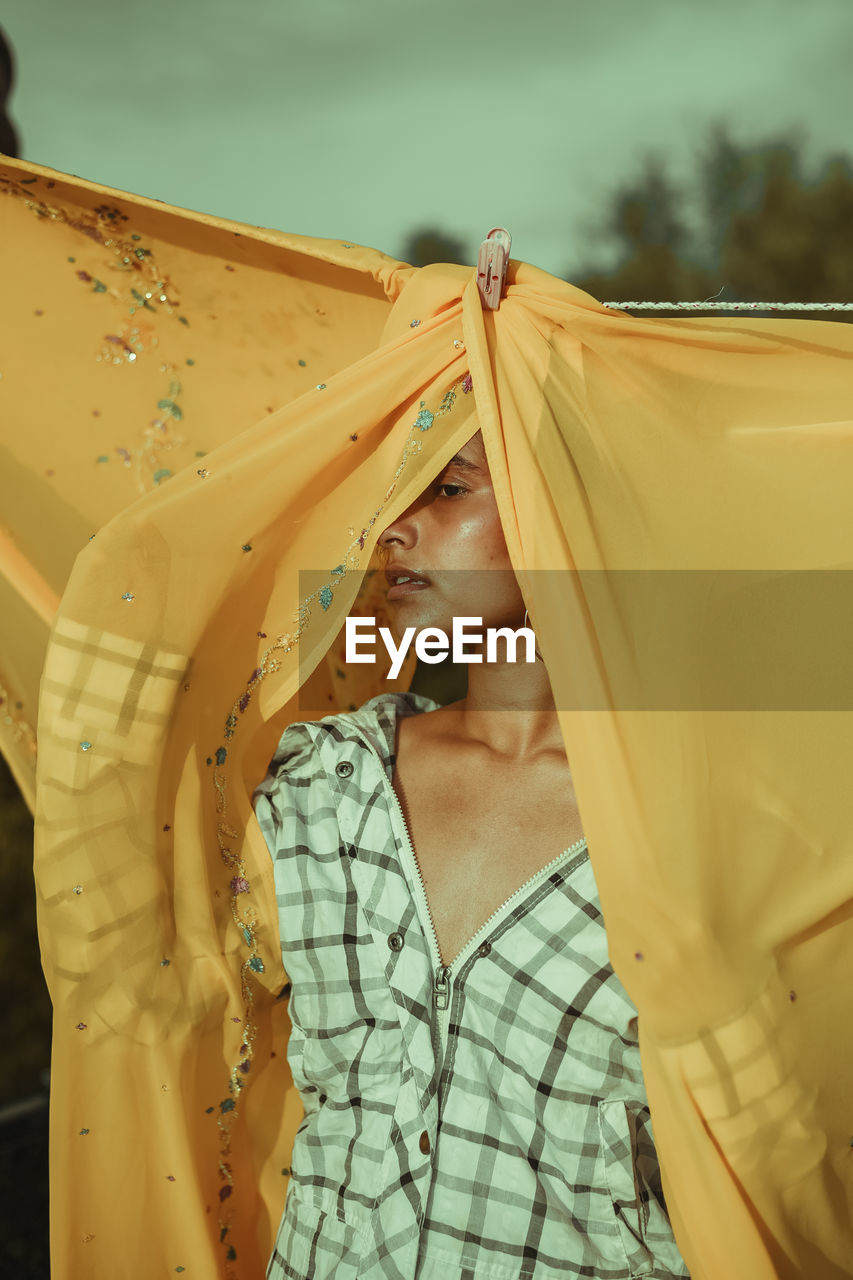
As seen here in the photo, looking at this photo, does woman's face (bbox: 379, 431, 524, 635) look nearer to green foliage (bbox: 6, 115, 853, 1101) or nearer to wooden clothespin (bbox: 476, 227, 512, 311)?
wooden clothespin (bbox: 476, 227, 512, 311)

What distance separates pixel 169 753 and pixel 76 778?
3.6 inches

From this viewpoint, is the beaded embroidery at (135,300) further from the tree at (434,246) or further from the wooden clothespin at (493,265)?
the tree at (434,246)

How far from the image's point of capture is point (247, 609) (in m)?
0.95

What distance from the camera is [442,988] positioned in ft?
2.96

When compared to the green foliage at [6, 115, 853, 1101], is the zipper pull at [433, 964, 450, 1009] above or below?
below

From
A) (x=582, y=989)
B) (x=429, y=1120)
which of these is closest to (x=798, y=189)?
(x=582, y=989)

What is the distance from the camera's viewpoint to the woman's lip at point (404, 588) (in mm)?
947

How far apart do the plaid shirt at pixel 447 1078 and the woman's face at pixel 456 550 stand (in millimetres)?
203

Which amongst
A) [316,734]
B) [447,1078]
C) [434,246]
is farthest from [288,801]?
[434,246]

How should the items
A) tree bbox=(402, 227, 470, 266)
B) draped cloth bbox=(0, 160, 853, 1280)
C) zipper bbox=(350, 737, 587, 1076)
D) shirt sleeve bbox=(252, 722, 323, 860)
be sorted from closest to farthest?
draped cloth bbox=(0, 160, 853, 1280), zipper bbox=(350, 737, 587, 1076), shirt sleeve bbox=(252, 722, 323, 860), tree bbox=(402, 227, 470, 266)

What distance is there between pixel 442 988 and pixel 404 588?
0.38m

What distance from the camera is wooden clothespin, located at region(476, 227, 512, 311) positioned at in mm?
836

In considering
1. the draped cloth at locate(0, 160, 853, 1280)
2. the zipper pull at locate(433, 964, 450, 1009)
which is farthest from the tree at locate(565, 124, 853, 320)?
the zipper pull at locate(433, 964, 450, 1009)

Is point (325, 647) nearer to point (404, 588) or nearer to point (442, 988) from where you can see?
point (404, 588)
